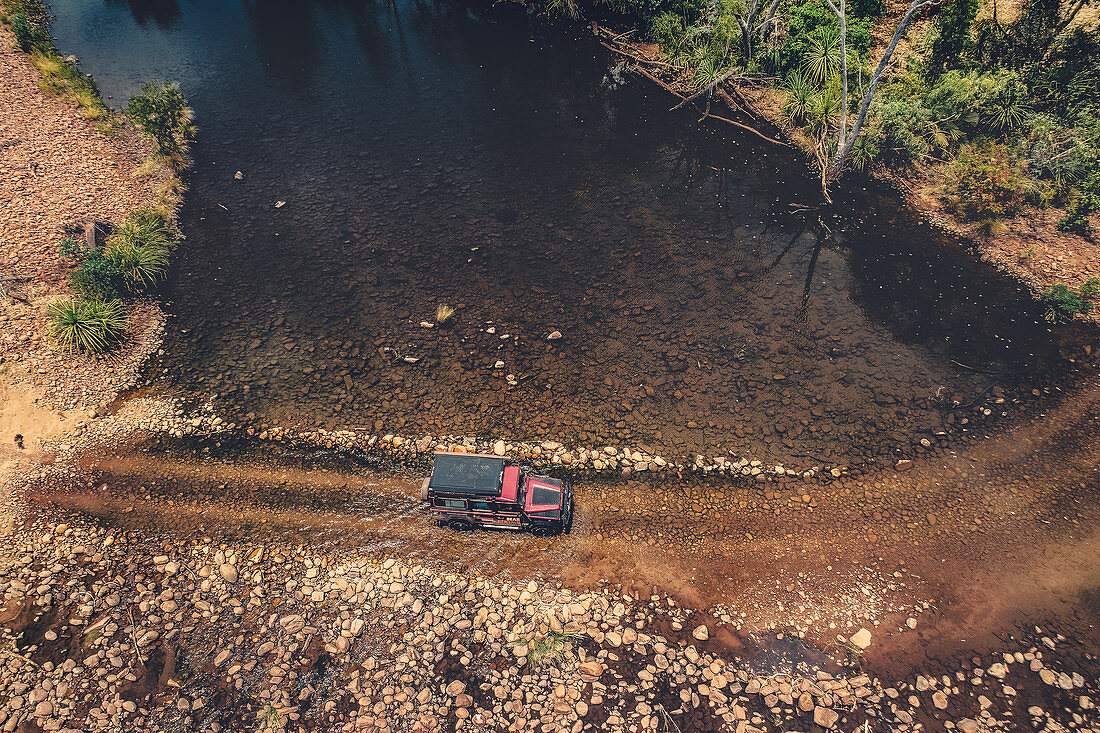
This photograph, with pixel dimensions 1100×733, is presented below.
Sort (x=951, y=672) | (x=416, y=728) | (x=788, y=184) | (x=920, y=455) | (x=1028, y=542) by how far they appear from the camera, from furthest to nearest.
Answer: (x=788, y=184)
(x=920, y=455)
(x=1028, y=542)
(x=951, y=672)
(x=416, y=728)

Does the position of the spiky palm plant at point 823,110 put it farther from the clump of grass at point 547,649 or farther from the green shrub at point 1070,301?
the clump of grass at point 547,649

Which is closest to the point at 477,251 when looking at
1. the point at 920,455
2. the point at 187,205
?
the point at 187,205

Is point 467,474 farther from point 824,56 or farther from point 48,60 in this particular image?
point 48,60

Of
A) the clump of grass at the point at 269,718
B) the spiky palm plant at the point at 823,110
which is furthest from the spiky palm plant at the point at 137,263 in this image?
the spiky palm plant at the point at 823,110

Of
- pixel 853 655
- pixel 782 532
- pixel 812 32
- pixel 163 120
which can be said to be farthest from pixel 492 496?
pixel 812 32

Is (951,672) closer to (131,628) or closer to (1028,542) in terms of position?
(1028,542)

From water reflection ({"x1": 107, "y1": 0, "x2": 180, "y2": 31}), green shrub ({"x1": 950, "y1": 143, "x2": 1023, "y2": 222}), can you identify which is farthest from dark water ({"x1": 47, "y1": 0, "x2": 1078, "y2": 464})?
water reflection ({"x1": 107, "y1": 0, "x2": 180, "y2": 31})
